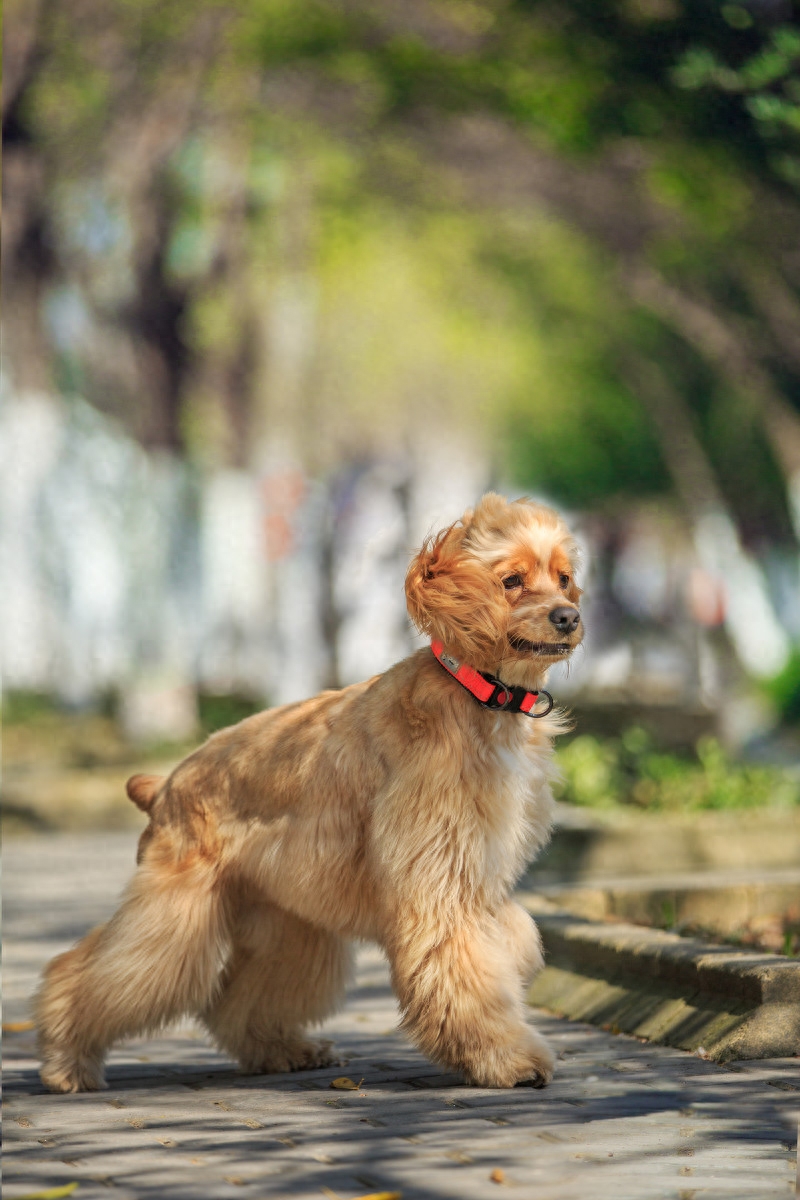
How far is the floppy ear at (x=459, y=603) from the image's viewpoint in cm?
500

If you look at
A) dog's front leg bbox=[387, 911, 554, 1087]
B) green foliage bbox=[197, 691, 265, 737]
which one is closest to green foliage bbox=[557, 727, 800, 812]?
dog's front leg bbox=[387, 911, 554, 1087]

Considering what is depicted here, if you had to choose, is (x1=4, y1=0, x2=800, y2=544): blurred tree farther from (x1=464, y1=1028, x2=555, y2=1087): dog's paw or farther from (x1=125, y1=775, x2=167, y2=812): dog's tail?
(x1=464, y1=1028, x2=555, y2=1087): dog's paw

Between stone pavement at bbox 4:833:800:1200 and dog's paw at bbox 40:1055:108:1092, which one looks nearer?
stone pavement at bbox 4:833:800:1200

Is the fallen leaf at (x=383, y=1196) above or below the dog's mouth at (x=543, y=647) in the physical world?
below

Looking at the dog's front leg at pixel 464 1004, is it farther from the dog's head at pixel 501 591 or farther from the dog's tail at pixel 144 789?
the dog's tail at pixel 144 789

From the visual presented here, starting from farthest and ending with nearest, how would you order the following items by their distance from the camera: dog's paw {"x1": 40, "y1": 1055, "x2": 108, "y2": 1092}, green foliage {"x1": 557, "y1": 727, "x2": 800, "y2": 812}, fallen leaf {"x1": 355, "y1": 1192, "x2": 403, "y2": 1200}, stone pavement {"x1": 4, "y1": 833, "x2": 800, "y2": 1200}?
green foliage {"x1": 557, "y1": 727, "x2": 800, "y2": 812} → dog's paw {"x1": 40, "y1": 1055, "x2": 108, "y2": 1092} → stone pavement {"x1": 4, "y1": 833, "x2": 800, "y2": 1200} → fallen leaf {"x1": 355, "y1": 1192, "x2": 403, "y2": 1200}

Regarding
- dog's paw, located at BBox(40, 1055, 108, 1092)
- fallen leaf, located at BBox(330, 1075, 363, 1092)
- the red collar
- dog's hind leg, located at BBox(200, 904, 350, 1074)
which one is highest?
the red collar

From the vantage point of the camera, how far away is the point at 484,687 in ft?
16.6

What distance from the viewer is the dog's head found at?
16.3 feet

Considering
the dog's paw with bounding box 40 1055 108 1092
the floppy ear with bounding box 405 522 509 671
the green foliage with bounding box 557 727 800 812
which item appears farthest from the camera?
the green foliage with bounding box 557 727 800 812

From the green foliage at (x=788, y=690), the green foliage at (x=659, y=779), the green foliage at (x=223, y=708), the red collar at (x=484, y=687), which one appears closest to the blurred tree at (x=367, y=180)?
the green foliage at (x=788, y=690)

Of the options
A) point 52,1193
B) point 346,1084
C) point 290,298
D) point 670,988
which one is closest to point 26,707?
point 290,298

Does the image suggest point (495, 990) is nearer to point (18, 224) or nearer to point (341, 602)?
point (341, 602)

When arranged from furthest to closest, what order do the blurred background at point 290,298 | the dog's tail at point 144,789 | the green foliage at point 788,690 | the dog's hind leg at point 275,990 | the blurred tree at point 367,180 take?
the green foliage at point 788,690
the blurred tree at point 367,180
the blurred background at point 290,298
the dog's tail at point 144,789
the dog's hind leg at point 275,990
